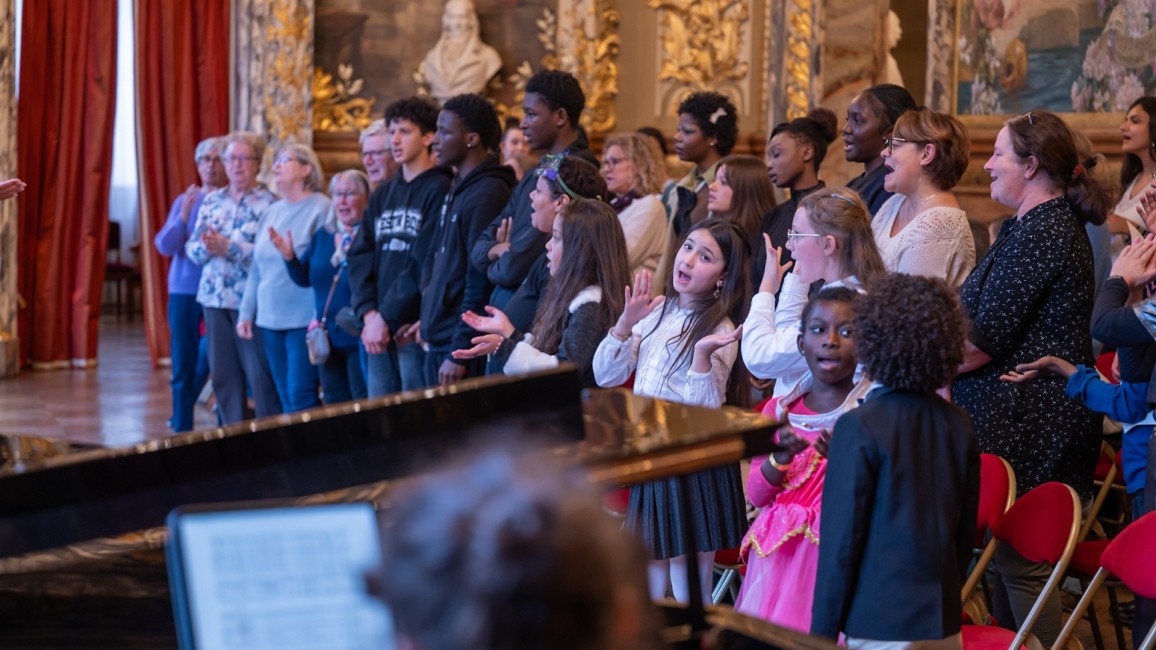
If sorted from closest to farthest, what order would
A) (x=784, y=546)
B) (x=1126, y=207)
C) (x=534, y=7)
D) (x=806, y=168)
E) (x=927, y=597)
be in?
(x=927, y=597), (x=784, y=546), (x=806, y=168), (x=1126, y=207), (x=534, y=7)

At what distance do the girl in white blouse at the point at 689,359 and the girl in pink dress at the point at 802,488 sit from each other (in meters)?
0.41

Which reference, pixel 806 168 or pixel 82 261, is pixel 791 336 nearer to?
pixel 806 168

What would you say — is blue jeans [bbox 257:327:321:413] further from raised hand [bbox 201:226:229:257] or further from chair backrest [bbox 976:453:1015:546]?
chair backrest [bbox 976:453:1015:546]

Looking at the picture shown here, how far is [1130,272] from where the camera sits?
3758 mm

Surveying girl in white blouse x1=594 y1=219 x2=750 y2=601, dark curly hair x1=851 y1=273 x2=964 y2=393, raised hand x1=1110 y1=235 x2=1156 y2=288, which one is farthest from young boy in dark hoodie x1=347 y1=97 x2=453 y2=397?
dark curly hair x1=851 y1=273 x2=964 y2=393

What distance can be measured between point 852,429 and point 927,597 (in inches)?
14.0

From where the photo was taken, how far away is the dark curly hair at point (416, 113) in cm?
605

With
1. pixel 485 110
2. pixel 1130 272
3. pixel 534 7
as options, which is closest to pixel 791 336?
pixel 1130 272

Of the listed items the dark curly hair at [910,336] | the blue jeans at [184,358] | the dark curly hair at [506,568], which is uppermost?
the dark curly hair at [506,568]

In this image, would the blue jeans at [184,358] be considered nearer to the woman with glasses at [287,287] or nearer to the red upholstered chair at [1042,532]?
the woman with glasses at [287,287]

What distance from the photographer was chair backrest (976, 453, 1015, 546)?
10.8 ft

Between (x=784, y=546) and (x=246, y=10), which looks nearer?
(x=784, y=546)

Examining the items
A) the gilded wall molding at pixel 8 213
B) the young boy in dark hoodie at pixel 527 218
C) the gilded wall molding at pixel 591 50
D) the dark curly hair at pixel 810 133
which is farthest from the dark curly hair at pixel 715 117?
the gilded wall molding at pixel 8 213

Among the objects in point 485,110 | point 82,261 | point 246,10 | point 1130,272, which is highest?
point 246,10
